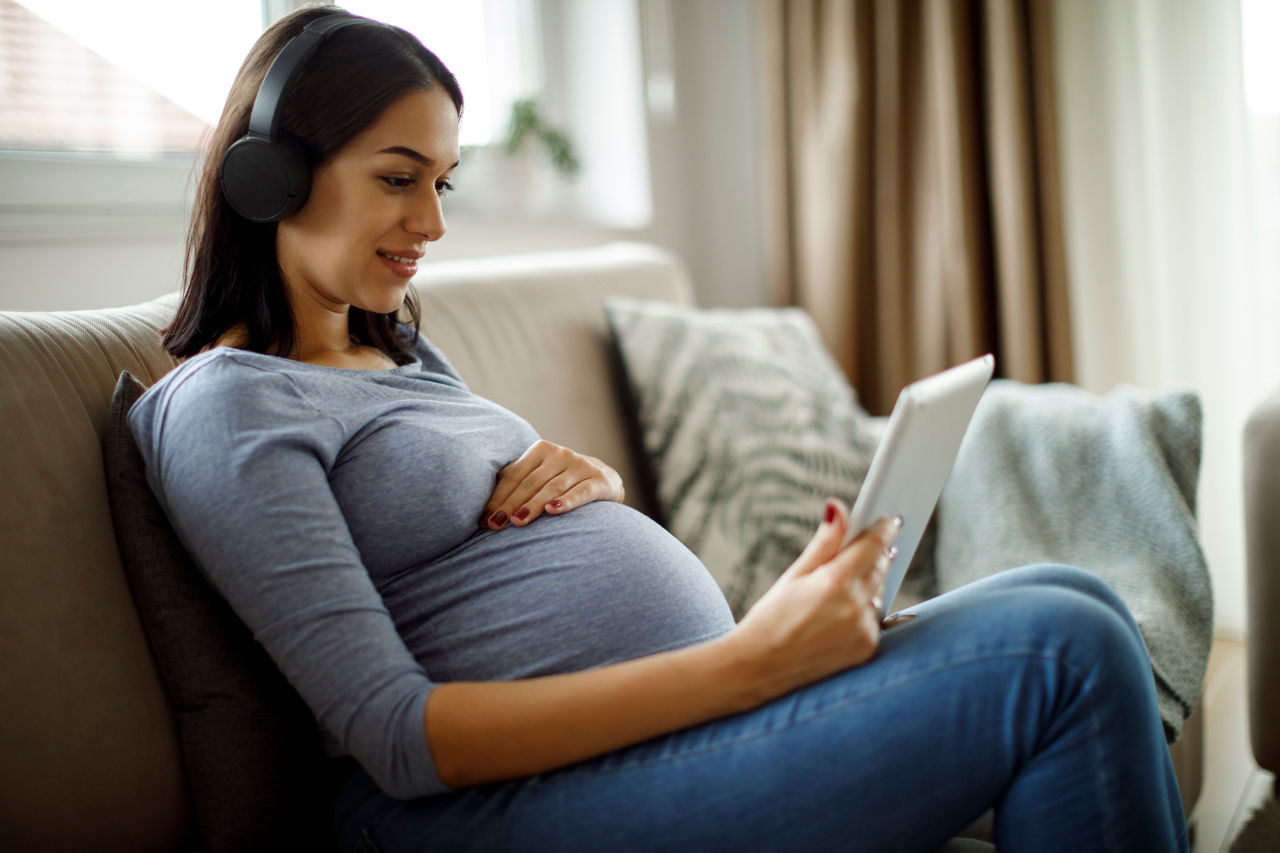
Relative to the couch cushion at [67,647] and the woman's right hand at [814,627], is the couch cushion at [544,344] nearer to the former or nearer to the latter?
the couch cushion at [67,647]

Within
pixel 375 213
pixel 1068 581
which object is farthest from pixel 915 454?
pixel 375 213

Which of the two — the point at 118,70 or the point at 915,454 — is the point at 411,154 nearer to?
the point at 915,454

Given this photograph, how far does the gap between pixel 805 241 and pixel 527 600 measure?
5.66ft

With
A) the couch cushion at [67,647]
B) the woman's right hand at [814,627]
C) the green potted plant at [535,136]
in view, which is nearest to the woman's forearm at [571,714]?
the woman's right hand at [814,627]

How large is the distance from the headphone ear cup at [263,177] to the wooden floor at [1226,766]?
1.43m

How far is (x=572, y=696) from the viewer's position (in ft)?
2.44

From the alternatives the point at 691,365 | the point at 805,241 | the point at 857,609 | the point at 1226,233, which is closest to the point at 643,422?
the point at 691,365

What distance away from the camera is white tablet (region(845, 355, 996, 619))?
706mm

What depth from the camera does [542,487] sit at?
97 cm

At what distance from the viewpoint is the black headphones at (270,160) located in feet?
2.97

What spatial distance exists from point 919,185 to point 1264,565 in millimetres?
1202

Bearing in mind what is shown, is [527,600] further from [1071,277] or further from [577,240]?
[1071,277]

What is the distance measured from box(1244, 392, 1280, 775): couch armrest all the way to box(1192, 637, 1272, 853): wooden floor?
137 millimetres

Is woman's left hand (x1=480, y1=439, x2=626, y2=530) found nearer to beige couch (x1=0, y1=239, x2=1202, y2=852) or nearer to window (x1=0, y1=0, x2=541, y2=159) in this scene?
beige couch (x1=0, y1=239, x2=1202, y2=852)
